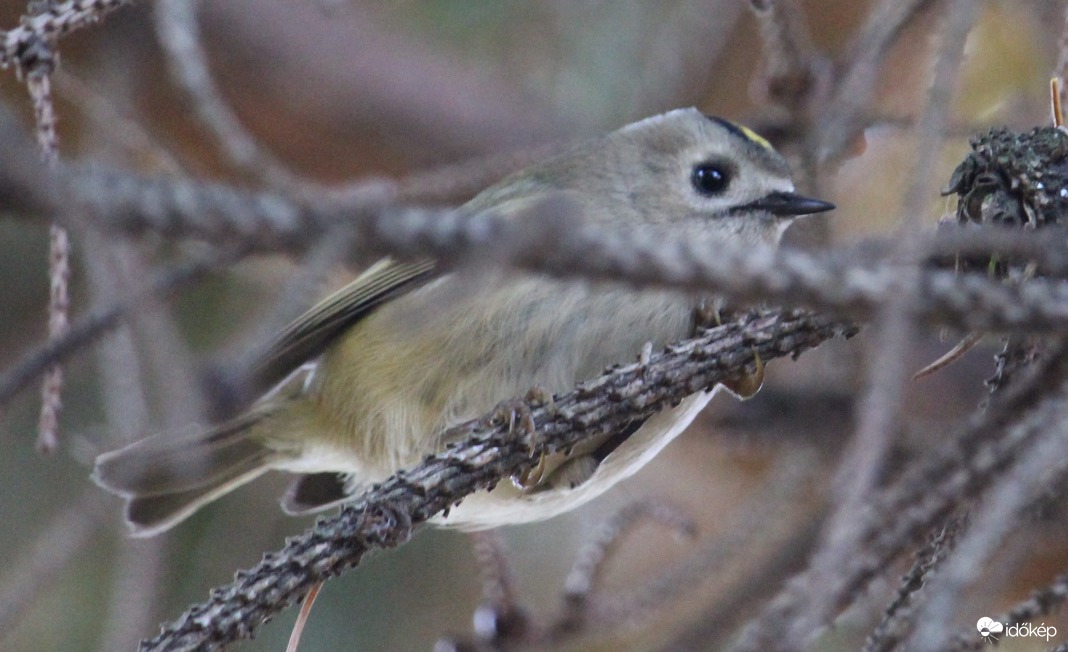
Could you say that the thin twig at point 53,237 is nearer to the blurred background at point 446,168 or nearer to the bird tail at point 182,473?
the bird tail at point 182,473

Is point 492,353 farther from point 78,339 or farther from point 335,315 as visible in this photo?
point 78,339

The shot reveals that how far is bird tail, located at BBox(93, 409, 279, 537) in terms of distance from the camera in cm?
196

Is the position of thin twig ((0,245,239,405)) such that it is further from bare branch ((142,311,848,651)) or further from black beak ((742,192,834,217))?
black beak ((742,192,834,217))

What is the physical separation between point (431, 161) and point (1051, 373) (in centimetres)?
268

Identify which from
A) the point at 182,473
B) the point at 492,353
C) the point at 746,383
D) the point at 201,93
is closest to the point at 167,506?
the point at 182,473

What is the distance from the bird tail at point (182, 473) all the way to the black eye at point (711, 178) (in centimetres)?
94

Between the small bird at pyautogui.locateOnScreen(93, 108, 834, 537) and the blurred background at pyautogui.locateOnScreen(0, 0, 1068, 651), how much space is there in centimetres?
41

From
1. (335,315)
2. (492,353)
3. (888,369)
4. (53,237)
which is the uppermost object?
(335,315)

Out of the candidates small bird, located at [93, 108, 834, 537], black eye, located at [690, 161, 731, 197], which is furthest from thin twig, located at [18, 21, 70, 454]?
black eye, located at [690, 161, 731, 197]

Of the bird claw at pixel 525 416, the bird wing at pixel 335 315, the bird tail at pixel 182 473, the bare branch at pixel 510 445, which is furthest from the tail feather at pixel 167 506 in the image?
the bare branch at pixel 510 445

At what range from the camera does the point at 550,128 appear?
345 cm

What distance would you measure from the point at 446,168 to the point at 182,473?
1.08 meters

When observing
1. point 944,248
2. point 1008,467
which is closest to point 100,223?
point 944,248

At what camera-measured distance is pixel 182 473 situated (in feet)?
6.46
